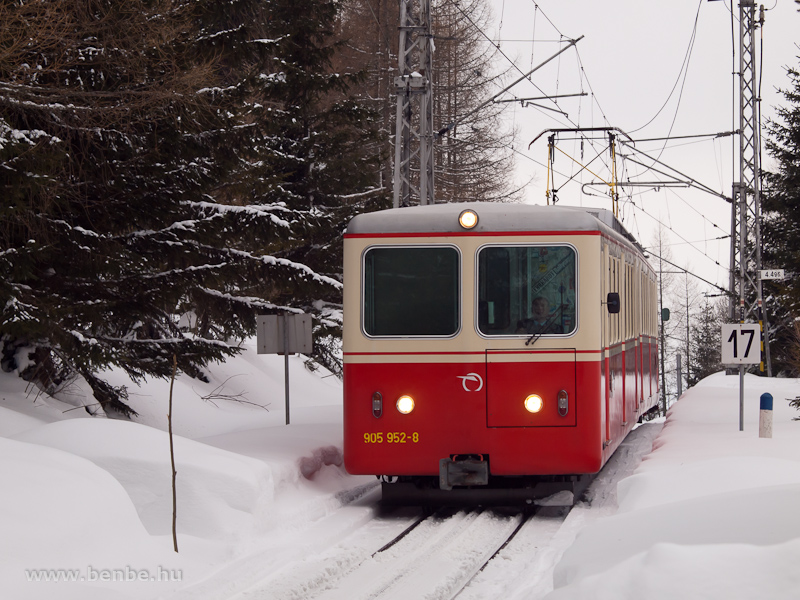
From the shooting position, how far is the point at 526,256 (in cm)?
900

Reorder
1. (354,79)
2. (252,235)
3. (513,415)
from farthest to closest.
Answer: (354,79)
(252,235)
(513,415)

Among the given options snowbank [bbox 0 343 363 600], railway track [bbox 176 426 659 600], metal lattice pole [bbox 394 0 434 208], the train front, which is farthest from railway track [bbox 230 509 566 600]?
metal lattice pole [bbox 394 0 434 208]

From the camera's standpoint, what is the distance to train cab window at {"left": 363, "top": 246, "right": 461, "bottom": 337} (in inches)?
356

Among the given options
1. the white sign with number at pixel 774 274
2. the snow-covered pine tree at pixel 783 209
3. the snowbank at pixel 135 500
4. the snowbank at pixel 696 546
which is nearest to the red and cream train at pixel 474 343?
the snowbank at pixel 696 546

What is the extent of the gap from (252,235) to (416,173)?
2115cm

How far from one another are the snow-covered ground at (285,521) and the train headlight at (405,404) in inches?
39.0

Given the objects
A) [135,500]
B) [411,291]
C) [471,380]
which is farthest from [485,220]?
[135,500]

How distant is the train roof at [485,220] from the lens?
900cm

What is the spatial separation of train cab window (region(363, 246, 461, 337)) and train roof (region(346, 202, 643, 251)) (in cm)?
19

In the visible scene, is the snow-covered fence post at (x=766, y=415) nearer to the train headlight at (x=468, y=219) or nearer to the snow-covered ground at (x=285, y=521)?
the snow-covered ground at (x=285, y=521)

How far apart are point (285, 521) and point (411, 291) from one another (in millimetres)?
2293

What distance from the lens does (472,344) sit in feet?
29.4

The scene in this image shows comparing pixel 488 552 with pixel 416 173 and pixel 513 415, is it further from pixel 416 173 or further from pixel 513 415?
pixel 416 173

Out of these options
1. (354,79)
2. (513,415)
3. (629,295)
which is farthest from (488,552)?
(354,79)
